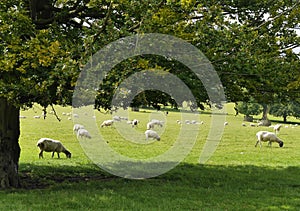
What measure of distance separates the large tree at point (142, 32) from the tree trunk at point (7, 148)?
0.24 m

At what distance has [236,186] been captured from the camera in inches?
494

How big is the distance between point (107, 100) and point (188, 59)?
1.93 metres

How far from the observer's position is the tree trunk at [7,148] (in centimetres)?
1142

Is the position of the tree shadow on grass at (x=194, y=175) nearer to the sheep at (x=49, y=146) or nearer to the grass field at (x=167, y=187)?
the grass field at (x=167, y=187)

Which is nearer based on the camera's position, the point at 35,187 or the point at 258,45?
the point at 258,45

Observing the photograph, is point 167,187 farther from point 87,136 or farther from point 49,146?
point 87,136

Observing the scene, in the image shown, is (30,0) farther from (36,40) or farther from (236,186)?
(236,186)

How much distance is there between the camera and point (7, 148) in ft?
37.9

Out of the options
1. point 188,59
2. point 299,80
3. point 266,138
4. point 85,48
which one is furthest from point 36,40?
point 266,138

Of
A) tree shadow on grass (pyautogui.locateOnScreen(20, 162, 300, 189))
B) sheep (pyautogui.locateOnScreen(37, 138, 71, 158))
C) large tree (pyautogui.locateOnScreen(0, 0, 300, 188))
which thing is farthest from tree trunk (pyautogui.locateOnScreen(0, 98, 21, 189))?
sheep (pyautogui.locateOnScreen(37, 138, 71, 158))

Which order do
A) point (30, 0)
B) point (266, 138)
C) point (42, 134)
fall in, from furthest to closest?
1. point (42, 134)
2. point (266, 138)
3. point (30, 0)

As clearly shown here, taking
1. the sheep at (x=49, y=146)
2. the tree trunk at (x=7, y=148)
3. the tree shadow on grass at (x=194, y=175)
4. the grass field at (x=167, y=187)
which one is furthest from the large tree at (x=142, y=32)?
the sheep at (x=49, y=146)

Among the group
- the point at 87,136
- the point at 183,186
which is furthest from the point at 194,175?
the point at 87,136

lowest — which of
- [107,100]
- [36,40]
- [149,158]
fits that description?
[149,158]
